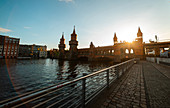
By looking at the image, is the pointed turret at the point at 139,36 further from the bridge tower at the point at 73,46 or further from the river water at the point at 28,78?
the bridge tower at the point at 73,46

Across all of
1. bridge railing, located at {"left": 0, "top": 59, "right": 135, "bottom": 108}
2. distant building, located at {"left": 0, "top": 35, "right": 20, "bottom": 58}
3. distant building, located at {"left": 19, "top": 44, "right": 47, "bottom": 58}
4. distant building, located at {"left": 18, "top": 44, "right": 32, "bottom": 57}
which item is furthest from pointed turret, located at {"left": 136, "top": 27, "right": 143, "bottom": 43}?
distant building, located at {"left": 18, "top": 44, "right": 32, "bottom": 57}

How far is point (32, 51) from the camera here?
312 ft

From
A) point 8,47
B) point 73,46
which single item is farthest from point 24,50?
point 73,46

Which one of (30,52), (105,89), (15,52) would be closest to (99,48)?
(105,89)

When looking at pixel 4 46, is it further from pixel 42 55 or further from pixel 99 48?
pixel 99 48

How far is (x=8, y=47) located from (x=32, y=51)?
2824cm

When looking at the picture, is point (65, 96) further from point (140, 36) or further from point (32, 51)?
point (32, 51)

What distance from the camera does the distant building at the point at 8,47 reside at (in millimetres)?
65244

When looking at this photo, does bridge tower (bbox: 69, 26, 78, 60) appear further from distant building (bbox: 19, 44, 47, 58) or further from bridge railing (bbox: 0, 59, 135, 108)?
distant building (bbox: 19, 44, 47, 58)

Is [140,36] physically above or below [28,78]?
above

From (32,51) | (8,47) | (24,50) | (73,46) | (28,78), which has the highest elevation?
(73,46)

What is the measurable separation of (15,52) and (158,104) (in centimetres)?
9514

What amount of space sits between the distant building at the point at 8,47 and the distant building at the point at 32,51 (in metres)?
23.1

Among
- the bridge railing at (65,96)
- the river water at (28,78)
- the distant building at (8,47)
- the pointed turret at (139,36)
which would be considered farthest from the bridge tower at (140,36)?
the distant building at (8,47)
